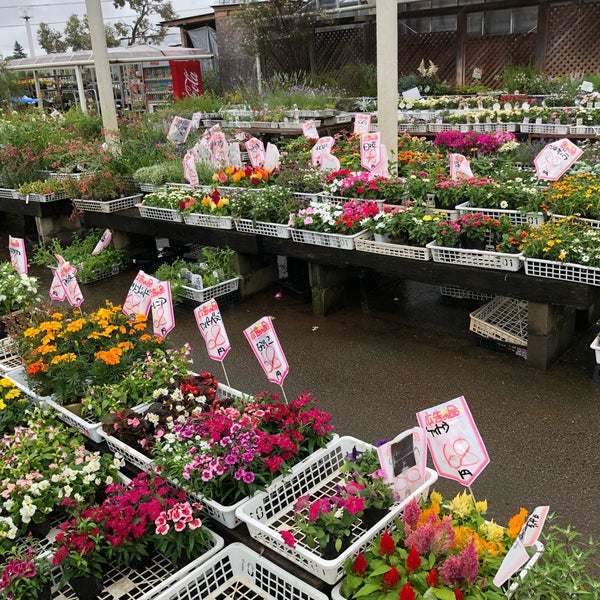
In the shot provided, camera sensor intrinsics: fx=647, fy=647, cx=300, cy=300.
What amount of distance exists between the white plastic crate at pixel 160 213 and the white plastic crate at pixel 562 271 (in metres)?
3.50

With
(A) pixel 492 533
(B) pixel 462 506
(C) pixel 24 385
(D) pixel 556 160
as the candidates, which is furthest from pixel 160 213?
(A) pixel 492 533

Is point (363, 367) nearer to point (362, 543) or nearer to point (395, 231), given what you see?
point (395, 231)

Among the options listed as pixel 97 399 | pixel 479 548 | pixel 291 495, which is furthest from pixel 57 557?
pixel 479 548

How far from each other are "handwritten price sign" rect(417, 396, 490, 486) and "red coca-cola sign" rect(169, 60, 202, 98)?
15043 millimetres

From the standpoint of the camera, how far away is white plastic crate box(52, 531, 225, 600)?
2213 mm

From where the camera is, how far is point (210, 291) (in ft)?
19.0

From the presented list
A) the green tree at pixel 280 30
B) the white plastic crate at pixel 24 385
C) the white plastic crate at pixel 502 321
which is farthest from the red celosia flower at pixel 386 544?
the green tree at pixel 280 30

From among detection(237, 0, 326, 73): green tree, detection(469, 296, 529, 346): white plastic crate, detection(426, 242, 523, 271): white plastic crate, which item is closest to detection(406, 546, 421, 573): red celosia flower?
detection(426, 242, 523, 271): white plastic crate

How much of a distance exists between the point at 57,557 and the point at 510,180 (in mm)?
4497

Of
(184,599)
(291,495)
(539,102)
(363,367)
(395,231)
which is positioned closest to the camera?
(184,599)

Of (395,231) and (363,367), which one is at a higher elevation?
(395,231)

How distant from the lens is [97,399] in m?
3.17

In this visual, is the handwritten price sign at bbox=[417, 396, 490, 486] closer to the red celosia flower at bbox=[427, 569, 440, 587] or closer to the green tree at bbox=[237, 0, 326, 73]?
the red celosia flower at bbox=[427, 569, 440, 587]

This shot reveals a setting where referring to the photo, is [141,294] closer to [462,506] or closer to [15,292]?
[15,292]
